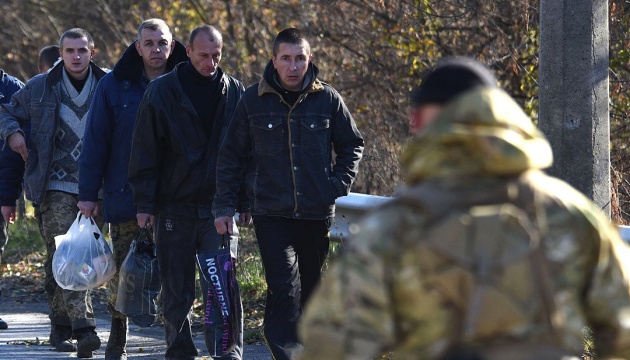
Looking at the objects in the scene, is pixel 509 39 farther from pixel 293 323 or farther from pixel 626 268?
pixel 626 268

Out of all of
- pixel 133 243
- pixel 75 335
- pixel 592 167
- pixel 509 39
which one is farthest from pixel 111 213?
pixel 509 39

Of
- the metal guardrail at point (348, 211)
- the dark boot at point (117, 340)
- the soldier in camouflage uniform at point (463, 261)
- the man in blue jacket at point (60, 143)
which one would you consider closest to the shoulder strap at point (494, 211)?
the soldier in camouflage uniform at point (463, 261)

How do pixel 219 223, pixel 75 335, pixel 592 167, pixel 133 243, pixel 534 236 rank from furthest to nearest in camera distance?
pixel 75 335
pixel 133 243
pixel 219 223
pixel 592 167
pixel 534 236

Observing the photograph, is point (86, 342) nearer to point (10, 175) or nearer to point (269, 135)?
point (10, 175)

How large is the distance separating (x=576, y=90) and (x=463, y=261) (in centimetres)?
387

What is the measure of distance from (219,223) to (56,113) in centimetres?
217

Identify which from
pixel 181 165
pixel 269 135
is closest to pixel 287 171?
pixel 269 135

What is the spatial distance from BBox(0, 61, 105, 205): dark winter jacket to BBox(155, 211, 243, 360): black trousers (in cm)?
152

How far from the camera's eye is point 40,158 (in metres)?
8.91

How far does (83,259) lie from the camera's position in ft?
26.7

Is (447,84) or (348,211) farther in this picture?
(348,211)

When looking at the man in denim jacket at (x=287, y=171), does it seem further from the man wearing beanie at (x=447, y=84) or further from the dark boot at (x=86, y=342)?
the man wearing beanie at (x=447, y=84)

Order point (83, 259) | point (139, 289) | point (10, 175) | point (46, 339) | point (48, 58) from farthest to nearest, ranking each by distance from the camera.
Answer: point (48, 58), point (10, 175), point (46, 339), point (83, 259), point (139, 289)

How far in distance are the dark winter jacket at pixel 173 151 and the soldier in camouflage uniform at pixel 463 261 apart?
457cm
